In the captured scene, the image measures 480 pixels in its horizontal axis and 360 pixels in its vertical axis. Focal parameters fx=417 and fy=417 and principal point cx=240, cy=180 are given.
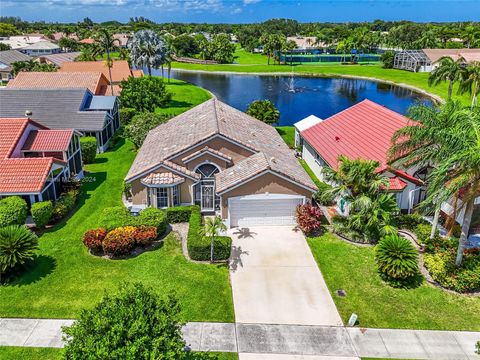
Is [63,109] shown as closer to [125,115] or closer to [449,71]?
[125,115]

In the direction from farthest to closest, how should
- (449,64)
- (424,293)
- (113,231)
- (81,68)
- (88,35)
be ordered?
(88,35), (81,68), (449,64), (113,231), (424,293)

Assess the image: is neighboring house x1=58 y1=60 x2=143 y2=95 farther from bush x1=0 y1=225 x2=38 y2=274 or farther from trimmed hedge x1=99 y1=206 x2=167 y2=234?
bush x1=0 y1=225 x2=38 y2=274

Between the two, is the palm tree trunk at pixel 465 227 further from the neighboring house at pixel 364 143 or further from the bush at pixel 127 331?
the bush at pixel 127 331

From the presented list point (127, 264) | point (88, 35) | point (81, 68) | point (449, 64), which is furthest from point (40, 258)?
point (88, 35)

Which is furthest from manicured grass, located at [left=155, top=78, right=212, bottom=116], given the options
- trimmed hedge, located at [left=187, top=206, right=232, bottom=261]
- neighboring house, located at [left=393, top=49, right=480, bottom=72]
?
neighboring house, located at [left=393, top=49, right=480, bottom=72]

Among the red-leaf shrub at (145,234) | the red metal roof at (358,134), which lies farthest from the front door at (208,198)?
the red metal roof at (358,134)

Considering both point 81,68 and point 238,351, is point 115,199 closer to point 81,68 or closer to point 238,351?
point 238,351
